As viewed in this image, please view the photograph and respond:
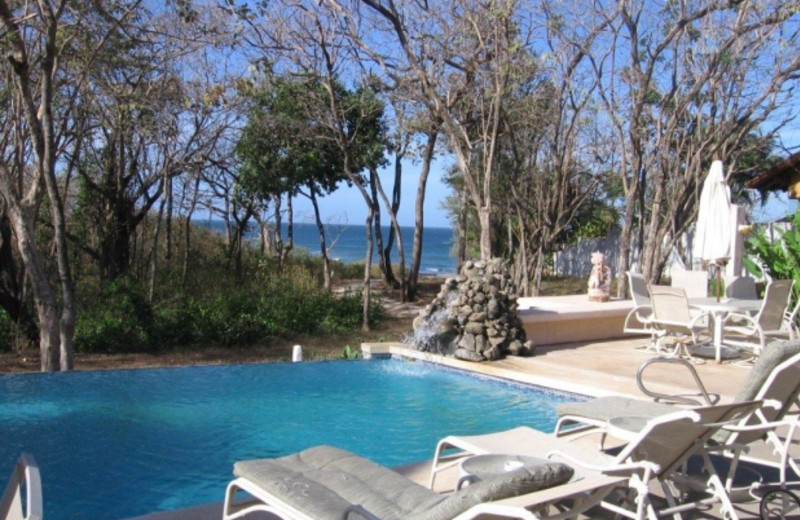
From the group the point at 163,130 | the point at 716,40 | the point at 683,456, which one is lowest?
the point at 683,456

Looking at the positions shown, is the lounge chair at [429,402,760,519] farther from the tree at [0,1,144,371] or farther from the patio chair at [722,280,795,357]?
the tree at [0,1,144,371]

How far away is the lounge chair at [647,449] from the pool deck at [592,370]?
335 centimetres

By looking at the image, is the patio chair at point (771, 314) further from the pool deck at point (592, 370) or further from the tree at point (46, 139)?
the tree at point (46, 139)

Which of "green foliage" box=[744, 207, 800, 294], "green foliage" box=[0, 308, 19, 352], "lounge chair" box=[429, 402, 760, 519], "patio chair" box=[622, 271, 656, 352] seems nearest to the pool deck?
"patio chair" box=[622, 271, 656, 352]

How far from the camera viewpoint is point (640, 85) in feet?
48.0

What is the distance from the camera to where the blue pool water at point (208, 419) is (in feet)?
18.5

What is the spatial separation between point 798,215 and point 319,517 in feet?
37.0

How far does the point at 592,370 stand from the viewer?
8.62 m

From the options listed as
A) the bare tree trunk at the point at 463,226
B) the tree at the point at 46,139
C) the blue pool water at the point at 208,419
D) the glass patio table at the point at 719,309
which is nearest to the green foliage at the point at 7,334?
the tree at the point at 46,139

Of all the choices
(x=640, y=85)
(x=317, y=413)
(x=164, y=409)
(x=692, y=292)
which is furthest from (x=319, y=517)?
(x=640, y=85)

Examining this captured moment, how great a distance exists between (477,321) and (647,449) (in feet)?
19.2

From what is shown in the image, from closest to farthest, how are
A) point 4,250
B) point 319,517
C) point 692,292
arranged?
point 319,517
point 692,292
point 4,250

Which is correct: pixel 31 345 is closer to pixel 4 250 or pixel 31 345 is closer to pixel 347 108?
pixel 4 250

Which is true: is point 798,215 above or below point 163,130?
below
